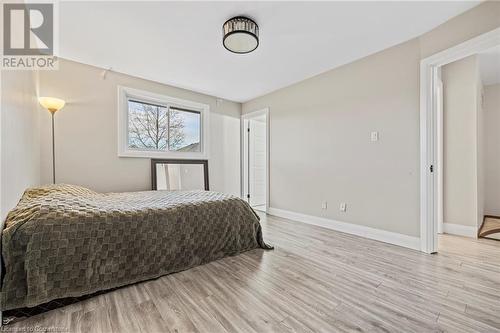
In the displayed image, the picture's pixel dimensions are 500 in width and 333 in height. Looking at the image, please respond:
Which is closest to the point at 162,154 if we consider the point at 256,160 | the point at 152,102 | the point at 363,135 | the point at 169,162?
the point at 169,162

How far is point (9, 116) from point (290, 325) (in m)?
2.17

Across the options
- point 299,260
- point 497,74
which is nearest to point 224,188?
point 299,260

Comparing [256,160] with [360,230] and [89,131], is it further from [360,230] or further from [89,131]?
[89,131]

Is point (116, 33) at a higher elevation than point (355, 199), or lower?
higher

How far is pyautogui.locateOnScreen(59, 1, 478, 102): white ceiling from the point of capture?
6.55 ft

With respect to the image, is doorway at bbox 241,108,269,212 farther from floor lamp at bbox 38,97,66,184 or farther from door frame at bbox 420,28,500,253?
floor lamp at bbox 38,97,66,184

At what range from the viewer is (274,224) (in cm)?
352

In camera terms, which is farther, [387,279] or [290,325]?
[387,279]

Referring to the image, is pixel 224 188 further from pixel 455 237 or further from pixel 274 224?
pixel 455 237

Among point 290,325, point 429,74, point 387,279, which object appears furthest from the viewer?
point 429,74

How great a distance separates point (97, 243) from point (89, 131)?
7.23 feet

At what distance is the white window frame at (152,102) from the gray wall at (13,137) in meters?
1.32

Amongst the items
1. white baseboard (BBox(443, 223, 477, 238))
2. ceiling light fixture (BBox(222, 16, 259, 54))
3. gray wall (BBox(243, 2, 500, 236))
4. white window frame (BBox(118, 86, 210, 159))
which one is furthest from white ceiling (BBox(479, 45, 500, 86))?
white window frame (BBox(118, 86, 210, 159))

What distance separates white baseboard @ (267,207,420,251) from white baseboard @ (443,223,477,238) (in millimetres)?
1055
